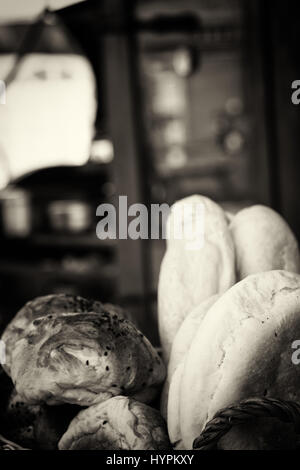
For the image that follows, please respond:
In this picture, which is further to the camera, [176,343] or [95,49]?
[95,49]

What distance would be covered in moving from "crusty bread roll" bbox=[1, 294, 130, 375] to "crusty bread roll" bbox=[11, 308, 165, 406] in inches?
2.6

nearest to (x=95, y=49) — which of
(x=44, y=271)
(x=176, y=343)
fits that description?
(x=44, y=271)

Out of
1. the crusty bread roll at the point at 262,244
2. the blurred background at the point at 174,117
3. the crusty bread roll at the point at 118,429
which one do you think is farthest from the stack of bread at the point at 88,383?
the blurred background at the point at 174,117

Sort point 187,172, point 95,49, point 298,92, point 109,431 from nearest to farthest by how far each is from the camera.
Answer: point 109,431 < point 298,92 < point 187,172 < point 95,49

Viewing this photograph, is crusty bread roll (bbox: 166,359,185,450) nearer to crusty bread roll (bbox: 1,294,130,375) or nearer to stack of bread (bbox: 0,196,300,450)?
stack of bread (bbox: 0,196,300,450)

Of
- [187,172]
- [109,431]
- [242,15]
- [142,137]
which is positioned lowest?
[109,431]

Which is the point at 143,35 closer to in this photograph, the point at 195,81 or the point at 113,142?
the point at 195,81

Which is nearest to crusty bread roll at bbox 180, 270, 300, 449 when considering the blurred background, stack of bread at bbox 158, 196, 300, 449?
stack of bread at bbox 158, 196, 300, 449

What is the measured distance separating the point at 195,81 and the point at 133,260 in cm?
80

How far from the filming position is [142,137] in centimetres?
195

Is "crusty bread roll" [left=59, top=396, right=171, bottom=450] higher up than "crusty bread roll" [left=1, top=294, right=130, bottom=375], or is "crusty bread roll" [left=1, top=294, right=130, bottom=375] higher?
"crusty bread roll" [left=1, top=294, right=130, bottom=375]

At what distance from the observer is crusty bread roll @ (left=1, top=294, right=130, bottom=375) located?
1.94 feet

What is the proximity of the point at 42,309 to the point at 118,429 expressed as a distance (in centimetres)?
19

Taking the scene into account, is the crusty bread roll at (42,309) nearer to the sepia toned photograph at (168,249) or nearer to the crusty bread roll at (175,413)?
the sepia toned photograph at (168,249)
